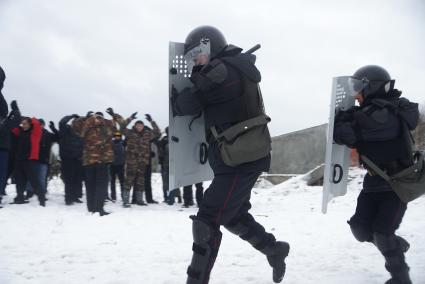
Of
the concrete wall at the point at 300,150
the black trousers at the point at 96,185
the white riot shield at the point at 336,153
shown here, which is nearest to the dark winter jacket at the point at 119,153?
the black trousers at the point at 96,185

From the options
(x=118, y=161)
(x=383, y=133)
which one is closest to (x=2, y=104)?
(x=383, y=133)

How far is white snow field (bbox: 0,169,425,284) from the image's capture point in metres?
3.33

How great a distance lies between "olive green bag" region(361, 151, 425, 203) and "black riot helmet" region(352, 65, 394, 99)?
0.61m

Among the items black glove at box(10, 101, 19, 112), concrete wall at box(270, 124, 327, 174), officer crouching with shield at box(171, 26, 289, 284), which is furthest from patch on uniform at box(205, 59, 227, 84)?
concrete wall at box(270, 124, 327, 174)

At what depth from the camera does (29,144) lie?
293 inches

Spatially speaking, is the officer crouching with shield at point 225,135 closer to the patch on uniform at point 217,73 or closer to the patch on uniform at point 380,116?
the patch on uniform at point 217,73

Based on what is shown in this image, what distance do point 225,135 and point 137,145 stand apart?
591 cm

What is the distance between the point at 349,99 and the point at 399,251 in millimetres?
1331

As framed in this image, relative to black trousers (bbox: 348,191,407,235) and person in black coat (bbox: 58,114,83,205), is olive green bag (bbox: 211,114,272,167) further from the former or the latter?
person in black coat (bbox: 58,114,83,205)

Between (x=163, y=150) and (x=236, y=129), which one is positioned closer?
(x=236, y=129)

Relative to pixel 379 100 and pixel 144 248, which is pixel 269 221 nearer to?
pixel 144 248

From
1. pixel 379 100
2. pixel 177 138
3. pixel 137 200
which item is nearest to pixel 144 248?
pixel 177 138

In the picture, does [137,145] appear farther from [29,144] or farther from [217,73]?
[217,73]

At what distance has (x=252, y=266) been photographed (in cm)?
365
